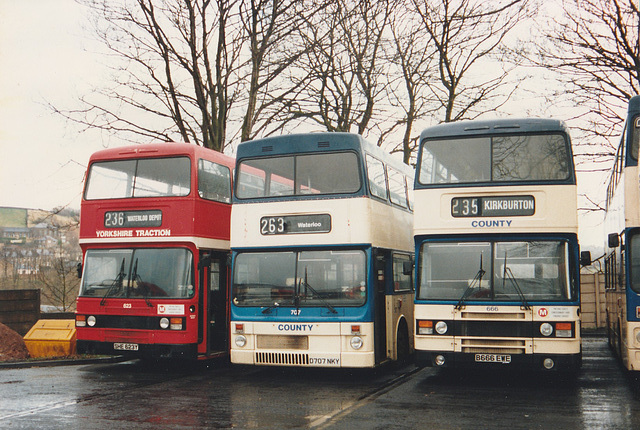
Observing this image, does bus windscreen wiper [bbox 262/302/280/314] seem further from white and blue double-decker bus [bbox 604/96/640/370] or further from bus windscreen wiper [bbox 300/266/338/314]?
white and blue double-decker bus [bbox 604/96/640/370]

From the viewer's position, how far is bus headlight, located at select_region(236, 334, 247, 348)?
1330 centimetres

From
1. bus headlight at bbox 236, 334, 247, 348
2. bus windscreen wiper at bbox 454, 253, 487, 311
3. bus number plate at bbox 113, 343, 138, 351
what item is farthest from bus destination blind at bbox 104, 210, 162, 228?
bus windscreen wiper at bbox 454, 253, 487, 311

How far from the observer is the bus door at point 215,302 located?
48.7 ft

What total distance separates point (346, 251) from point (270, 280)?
1455 millimetres

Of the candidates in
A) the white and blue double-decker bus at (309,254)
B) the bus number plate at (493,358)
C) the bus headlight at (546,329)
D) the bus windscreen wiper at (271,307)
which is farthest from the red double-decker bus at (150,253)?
the bus headlight at (546,329)

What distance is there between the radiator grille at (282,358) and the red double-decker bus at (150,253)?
5.87ft

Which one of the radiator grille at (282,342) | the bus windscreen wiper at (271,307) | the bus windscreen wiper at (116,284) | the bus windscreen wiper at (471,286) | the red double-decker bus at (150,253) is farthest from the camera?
the bus windscreen wiper at (116,284)

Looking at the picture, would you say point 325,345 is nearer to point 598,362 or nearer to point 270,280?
point 270,280

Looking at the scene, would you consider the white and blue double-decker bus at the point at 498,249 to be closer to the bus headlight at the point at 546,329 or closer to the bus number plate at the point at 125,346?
the bus headlight at the point at 546,329

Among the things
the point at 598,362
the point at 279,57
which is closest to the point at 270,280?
the point at 598,362

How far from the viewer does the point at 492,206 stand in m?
12.3

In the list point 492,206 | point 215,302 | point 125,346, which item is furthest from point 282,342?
point 492,206

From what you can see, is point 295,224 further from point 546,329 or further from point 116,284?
point 546,329

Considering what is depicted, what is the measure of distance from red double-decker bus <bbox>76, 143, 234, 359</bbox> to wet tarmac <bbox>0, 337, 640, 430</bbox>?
2.55 feet
